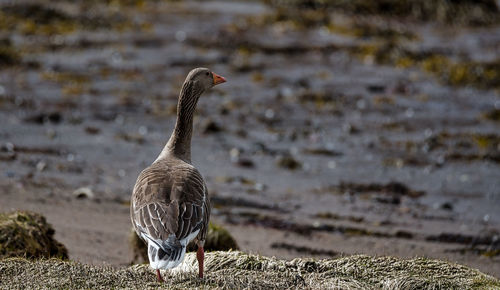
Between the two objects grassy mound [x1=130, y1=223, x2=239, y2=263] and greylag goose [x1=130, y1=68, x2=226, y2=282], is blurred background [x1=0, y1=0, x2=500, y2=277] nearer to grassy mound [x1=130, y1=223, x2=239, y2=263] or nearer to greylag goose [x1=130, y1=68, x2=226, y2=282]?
grassy mound [x1=130, y1=223, x2=239, y2=263]

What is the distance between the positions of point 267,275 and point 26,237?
323 cm

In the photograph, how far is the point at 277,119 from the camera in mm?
18828

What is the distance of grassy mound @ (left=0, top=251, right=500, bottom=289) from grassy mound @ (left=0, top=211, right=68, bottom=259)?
5.13ft

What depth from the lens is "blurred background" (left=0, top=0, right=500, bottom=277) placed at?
1309 centimetres

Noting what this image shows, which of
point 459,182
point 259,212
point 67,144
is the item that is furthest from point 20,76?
point 459,182

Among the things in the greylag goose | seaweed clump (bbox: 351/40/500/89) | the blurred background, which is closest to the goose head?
the greylag goose

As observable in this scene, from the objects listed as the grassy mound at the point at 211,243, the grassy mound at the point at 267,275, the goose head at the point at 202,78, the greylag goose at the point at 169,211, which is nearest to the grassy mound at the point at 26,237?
the grassy mound at the point at 211,243

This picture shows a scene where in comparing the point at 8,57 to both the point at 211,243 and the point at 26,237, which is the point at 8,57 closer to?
the point at 211,243

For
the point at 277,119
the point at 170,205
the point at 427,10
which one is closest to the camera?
the point at 170,205

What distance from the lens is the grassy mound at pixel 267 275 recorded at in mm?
6289

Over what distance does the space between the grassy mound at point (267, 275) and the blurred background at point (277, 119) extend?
2123 mm

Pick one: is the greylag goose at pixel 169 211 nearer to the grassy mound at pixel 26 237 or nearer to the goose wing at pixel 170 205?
the goose wing at pixel 170 205

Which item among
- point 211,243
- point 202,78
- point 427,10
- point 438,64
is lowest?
point 211,243

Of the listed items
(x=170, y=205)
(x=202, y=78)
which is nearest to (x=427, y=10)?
(x=202, y=78)
